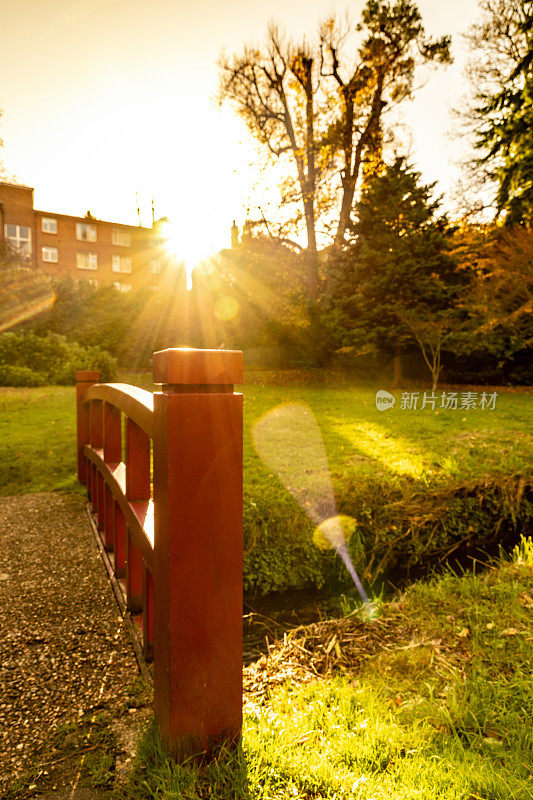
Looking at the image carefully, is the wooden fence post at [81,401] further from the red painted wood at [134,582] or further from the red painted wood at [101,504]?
the red painted wood at [134,582]

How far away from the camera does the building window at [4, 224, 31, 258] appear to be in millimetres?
31984

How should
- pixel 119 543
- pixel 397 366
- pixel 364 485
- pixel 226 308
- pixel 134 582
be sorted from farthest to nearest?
pixel 226 308 < pixel 397 366 < pixel 364 485 < pixel 119 543 < pixel 134 582

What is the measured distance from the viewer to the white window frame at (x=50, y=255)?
113ft

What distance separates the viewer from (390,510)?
185 inches

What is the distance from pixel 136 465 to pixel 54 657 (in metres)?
0.92

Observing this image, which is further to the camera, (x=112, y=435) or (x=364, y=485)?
(x=364, y=485)

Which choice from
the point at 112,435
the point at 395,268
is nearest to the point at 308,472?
the point at 112,435

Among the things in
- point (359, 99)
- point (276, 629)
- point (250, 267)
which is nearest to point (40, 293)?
point (250, 267)

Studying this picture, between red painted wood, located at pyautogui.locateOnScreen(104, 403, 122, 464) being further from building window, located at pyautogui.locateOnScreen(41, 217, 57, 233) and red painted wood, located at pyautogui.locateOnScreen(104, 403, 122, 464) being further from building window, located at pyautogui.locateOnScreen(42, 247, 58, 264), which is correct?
building window, located at pyautogui.locateOnScreen(41, 217, 57, 233)

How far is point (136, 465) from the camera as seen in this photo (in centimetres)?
207

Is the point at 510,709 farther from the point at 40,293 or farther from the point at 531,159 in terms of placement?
the point at 40,293

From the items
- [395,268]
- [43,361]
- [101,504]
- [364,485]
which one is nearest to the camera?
[101,504]

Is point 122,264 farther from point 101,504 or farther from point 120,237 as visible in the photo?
point 101,504

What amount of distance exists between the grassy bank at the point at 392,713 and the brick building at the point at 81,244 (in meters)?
30.7
